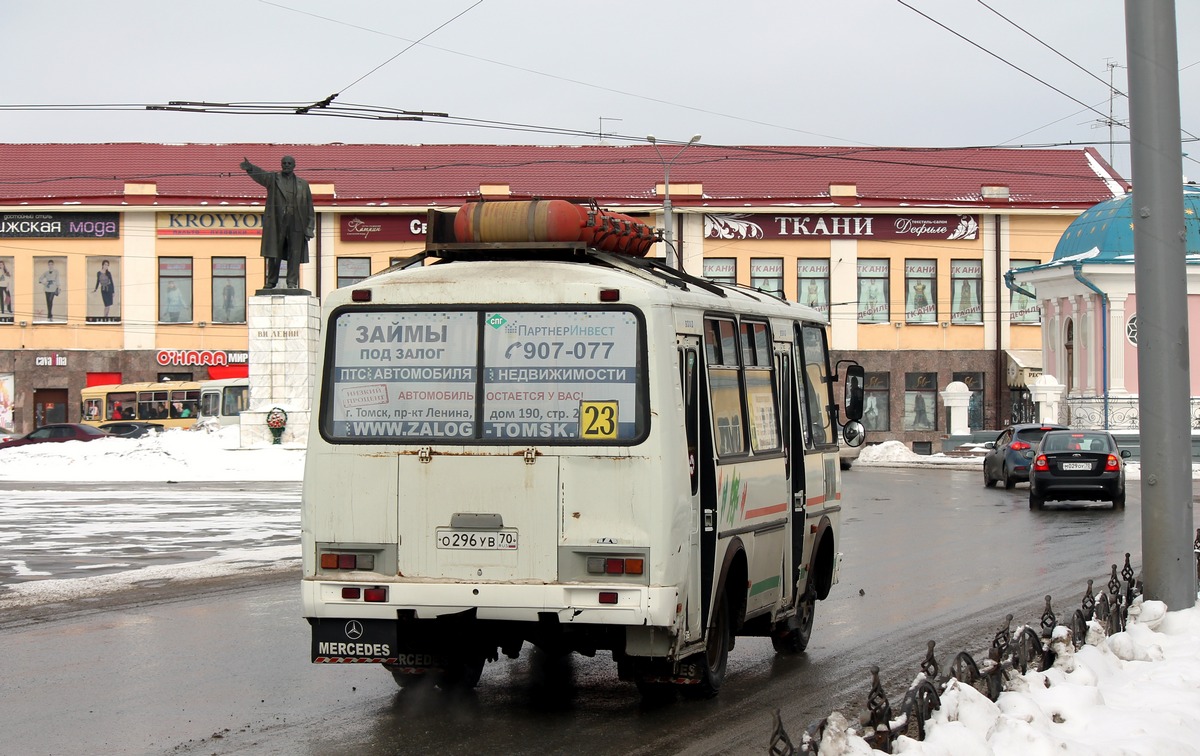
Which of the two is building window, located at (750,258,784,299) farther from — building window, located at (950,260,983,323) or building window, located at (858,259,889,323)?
building window, located at (950,260,983,323)

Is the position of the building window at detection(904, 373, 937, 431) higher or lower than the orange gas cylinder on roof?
lower

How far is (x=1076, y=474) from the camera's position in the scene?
26.9 metres

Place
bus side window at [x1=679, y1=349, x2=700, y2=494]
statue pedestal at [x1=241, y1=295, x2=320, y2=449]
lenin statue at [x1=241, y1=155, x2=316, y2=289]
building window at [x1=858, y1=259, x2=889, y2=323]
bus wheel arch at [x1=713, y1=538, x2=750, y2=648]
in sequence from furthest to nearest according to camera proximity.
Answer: building window at [x1=858, y1=259, x2=889, y2=323] → statue pedestal at [x1=241, y1=295, x2=320, y2=449] → lenin statue at [x1=241, y1=155, x2=316, y2=289] → bus wheel arch at [x1=713, y1=538, x2=750, y2=648] → bus side window at [x1=679, y1=349, x2=700, y2=494]

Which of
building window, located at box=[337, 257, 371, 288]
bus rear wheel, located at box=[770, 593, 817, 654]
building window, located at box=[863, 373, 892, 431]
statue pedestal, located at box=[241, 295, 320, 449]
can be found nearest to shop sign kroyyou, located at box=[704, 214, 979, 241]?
building window, located at box=[863, 373, 892, 431]

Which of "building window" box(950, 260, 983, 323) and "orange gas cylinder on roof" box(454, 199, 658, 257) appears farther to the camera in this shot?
"building window" box(950, 260, 983, 323)

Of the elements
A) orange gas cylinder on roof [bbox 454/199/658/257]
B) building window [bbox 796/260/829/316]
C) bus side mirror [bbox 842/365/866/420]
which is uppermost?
building window [bbox 796/260/829/316]

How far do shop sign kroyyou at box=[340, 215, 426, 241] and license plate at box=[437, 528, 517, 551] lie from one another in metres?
55.0

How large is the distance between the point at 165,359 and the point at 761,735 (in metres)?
56.8

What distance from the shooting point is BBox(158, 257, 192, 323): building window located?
62.2 meters

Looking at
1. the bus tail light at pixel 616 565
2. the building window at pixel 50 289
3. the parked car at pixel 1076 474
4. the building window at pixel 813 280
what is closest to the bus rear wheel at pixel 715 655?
the bus tail light at pixel 616 565

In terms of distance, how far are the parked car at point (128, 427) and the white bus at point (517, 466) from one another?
47.9 m

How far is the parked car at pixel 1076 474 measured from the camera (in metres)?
26.9

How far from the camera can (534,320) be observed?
8.23m

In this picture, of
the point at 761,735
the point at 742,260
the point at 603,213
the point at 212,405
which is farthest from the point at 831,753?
the point at 742,260
